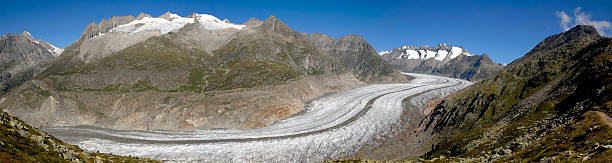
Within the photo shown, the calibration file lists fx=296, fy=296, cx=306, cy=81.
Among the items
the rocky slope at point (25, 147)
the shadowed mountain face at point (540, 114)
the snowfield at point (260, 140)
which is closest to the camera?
the rocky slope at point (25, 147)

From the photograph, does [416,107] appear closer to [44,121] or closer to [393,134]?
[393,134]

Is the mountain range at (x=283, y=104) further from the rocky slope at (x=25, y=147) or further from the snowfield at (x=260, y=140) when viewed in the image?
the snowfield at (x=260, y=140)

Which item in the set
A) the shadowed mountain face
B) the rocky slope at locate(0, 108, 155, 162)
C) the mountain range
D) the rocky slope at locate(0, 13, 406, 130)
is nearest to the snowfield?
the mountain range

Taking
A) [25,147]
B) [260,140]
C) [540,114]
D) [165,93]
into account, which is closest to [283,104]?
[260,140]

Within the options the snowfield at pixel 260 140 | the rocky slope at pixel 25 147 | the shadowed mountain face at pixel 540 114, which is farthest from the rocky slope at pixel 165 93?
the rocky slope at pixel 25 147

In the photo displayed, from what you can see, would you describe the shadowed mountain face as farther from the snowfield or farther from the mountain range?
the snowfield
